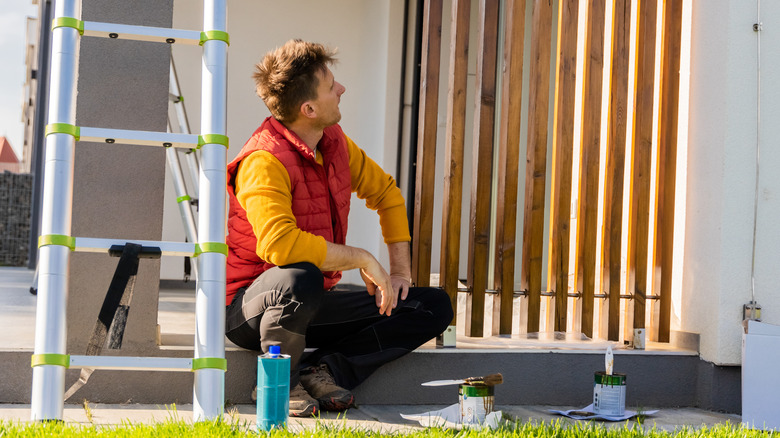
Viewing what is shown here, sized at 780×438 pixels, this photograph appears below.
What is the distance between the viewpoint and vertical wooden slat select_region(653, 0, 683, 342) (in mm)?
3045

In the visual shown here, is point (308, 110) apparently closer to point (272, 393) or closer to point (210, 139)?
point (210, 139)

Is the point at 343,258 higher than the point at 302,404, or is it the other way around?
the point at 343,258

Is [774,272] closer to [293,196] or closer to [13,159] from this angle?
[293,196]

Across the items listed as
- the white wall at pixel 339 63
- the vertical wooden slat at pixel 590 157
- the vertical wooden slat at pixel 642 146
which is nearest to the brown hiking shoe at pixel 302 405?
the vertical wooden slat at pixel 590 157

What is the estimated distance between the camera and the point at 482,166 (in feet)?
9.49

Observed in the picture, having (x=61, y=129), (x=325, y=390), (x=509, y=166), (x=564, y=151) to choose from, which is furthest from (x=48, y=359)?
(x=564, y=151)

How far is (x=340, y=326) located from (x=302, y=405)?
354mm

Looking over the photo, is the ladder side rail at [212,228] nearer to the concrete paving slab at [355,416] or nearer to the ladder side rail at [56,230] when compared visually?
the concrete paving slab at [355,416]

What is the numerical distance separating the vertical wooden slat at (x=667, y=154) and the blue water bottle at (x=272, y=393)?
168 centimetres

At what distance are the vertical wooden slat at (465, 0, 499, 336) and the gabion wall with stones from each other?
8716mm

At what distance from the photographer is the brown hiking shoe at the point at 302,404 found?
7.52 ft

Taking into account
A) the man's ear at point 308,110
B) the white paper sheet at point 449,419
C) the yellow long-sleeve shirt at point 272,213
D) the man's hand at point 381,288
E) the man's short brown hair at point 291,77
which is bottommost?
the white paper sheet at point 449,419

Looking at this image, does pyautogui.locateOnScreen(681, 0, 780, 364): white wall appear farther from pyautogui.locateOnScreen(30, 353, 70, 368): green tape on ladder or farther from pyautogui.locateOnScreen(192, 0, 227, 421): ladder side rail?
pyautogui.locateOnScreen(30, 353, 70, 368): green tape on ladder

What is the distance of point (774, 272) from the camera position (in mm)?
2855
